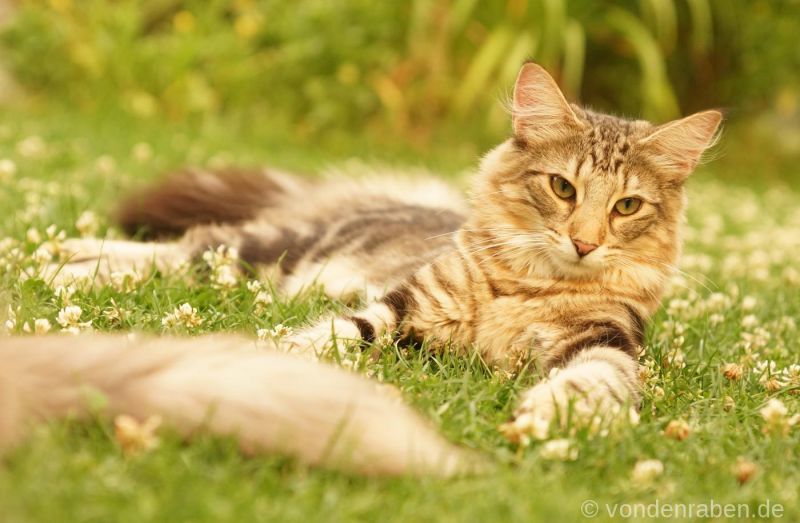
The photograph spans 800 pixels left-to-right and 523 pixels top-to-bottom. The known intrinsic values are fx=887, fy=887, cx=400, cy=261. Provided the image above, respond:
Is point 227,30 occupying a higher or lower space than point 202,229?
higher

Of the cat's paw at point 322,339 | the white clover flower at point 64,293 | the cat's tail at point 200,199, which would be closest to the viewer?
the cat's paw at point 322,339

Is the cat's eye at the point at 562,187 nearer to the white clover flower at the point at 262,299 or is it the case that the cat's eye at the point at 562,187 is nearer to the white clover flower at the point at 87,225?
the white clover flower at the point at 262,299

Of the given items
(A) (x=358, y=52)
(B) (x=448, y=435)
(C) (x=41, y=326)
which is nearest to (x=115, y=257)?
(C) (x=41, y=326)

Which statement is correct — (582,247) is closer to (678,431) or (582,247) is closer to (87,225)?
(678,431)

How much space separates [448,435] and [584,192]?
1241 millimetres

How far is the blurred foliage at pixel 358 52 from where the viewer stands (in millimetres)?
7875

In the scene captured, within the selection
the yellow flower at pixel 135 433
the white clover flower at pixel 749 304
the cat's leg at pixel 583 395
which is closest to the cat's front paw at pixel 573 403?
the cat's leg at pixel 583 395

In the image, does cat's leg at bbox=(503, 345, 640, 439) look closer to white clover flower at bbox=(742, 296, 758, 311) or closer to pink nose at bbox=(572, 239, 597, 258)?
pink nose at bbox=(572, 239, 597, 258)

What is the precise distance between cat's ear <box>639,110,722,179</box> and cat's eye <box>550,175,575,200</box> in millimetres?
306

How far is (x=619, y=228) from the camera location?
3.10 meters

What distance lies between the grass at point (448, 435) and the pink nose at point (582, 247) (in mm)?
469

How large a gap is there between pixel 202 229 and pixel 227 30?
4.81m

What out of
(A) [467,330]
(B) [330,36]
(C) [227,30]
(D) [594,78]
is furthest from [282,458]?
(D) [594,78]

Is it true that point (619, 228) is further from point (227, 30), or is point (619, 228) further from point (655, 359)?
point (227, 30)
